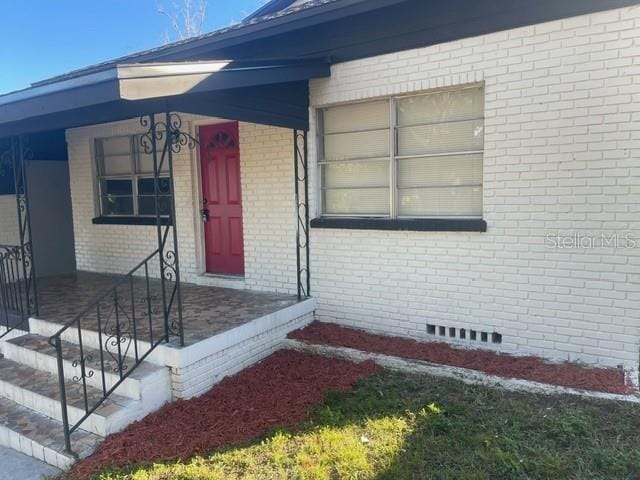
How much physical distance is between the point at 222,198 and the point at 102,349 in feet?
9.94

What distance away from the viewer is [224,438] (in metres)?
3.59

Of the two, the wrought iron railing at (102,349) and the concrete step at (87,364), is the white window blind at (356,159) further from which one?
the concrete step at (87,364)

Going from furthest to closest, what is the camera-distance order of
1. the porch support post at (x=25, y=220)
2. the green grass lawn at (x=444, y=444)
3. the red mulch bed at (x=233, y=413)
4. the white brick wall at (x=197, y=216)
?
the white brick wall at (x=197, y=216) → the porch support post at (x=25, y=220) → the red mulch bed at (x=233, y=413) → the green grass lawn at (x=444, y=444)

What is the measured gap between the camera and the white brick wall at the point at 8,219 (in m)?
7.92

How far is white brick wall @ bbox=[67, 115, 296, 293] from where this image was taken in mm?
6000

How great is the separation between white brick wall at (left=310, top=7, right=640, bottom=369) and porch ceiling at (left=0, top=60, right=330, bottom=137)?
802mm

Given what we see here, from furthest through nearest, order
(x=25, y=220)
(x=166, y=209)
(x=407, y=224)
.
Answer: (x=166, y=209), (x=25, y=220), (x=407, y=224)

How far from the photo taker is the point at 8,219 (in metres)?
7.99

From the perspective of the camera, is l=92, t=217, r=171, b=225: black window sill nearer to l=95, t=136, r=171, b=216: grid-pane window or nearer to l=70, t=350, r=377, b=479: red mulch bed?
l=95, t=136, r=171, b=216: grid-pane window

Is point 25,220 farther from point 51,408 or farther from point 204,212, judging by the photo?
point 51,408

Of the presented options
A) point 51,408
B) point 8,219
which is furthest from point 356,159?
point 8,219

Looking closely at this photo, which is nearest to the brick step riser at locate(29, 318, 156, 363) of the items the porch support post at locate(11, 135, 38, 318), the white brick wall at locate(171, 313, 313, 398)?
the porch support post at locate(11, 135, 38, 318)

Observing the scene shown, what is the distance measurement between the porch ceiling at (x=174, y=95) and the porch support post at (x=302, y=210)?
0.28 m

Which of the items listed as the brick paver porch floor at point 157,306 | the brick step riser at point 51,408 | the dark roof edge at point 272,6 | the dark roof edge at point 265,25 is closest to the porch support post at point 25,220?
the brick paver porch floor at point 157,306
